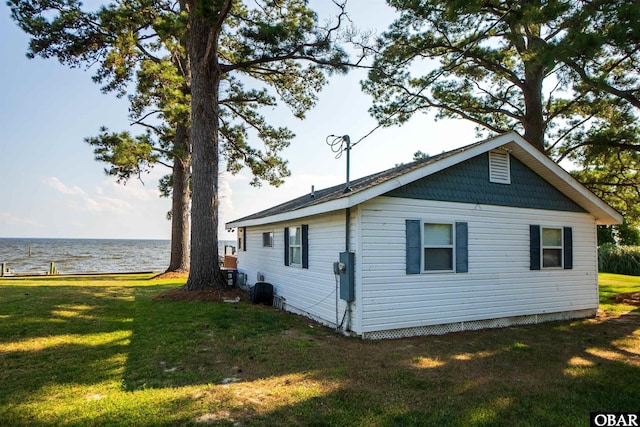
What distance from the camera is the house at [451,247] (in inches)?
266

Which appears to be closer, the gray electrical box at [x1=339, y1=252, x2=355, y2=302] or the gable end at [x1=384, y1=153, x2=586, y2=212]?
the gray electrical box at [x1=339, y1=252, x2=355, y2=302]

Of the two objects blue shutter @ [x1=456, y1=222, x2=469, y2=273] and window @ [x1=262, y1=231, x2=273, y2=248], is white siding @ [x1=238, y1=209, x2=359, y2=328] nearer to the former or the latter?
window @ [x1=262, y1=231, x2=273, y2=248]

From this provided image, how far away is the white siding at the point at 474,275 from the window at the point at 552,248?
19 centimetres

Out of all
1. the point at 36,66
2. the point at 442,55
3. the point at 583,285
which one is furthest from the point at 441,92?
A: the point at 36,66

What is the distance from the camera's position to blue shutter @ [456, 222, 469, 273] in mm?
7496

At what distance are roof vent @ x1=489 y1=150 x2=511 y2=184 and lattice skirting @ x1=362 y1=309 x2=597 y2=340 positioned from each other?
3043mm

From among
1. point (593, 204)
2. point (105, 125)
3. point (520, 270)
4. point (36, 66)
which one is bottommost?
point (520, 270)

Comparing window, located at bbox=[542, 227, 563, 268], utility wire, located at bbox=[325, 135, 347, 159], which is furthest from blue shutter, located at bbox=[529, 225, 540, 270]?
utility wire, located at bbox=[325, 135, 347, 159]

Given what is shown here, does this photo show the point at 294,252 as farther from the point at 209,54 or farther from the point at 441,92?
the point at 441,92

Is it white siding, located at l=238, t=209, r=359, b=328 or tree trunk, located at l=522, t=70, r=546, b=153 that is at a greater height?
tree trunk, located at l=522, t=70, r=546, b=153

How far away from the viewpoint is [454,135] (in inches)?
654

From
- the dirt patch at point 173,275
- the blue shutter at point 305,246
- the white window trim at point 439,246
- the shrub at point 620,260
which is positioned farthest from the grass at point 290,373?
the shrub at point 620,260

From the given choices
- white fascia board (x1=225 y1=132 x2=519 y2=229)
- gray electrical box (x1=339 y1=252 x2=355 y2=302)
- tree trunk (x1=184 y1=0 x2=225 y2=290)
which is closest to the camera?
white fascia board (x1=225 y1=132 x2=519 y2=229)

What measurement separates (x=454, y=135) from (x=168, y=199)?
50.9ft
